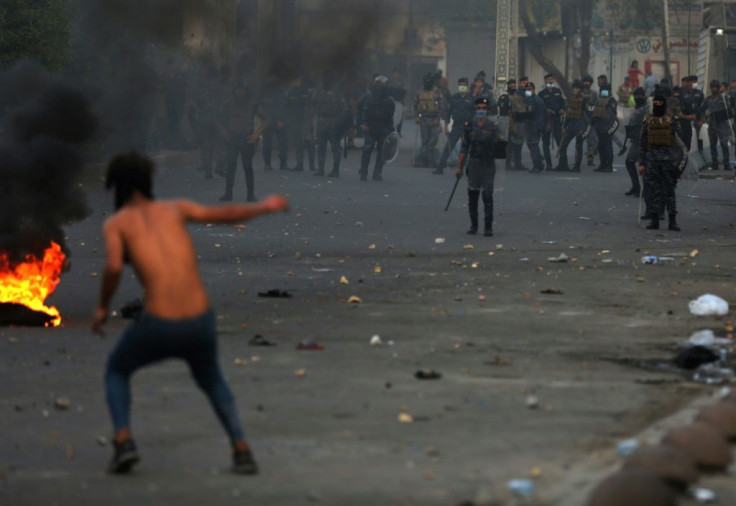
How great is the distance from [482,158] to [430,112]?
1277 centimetres

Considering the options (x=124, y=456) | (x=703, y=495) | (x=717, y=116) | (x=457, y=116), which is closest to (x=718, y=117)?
(x=717, y=116)

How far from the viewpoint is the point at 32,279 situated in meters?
11.5

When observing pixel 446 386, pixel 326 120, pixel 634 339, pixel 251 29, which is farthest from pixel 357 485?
pixel 326 120

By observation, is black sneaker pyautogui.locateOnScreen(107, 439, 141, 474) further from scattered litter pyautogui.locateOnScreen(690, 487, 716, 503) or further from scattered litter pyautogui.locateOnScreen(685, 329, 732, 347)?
scattered litter pyautogui.locateOnScreen(685, 329, 732, 347)

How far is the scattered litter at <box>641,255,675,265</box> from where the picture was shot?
15.2 metres

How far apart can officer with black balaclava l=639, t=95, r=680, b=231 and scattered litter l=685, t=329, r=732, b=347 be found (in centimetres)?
879

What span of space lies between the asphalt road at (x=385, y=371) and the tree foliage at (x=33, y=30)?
9.89 feet

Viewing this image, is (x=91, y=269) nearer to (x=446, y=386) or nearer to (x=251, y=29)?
(x=251, y=29)

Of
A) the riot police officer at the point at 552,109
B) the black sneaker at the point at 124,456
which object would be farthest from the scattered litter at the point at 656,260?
the riot police officer at the point at 552,109

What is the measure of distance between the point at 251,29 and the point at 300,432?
1201 centimetres

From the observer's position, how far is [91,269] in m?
14.4

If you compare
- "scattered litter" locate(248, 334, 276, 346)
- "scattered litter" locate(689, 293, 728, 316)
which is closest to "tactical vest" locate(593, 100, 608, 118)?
"scattered litter" locate(689, 293, 728, 316)

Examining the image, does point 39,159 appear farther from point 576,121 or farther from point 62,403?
point 576,121

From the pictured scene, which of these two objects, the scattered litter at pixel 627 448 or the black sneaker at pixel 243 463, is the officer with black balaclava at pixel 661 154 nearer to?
the scattered litter at pixel 627 448
